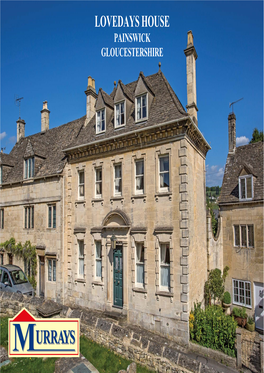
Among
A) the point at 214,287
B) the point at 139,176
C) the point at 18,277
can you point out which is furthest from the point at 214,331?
the point at 18,277

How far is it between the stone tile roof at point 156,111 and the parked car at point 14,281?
402 inches

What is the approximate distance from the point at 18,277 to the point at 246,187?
1759 cm

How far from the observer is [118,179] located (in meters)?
15.4

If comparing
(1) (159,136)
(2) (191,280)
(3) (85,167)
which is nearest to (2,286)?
(3) (85,167)

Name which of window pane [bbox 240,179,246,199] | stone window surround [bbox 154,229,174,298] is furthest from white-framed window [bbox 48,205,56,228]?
window pane [bbox 240,179,246,199]

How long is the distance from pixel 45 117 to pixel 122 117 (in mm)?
12738

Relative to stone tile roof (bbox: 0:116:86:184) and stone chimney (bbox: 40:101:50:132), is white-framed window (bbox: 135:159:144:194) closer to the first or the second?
stone tile roof (bbox: 0:116:86:184)

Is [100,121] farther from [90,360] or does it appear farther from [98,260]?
[90,360]

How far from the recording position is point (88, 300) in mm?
15727

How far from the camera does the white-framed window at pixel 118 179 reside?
15280 mm

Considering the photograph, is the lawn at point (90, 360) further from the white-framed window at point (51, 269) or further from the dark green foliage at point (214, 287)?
the dark green foliage at point (214, 287)

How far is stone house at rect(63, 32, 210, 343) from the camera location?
12625 mm

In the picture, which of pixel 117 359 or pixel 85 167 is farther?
pixel 85 167

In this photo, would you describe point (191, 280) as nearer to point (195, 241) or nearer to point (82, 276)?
point (195, 241)
